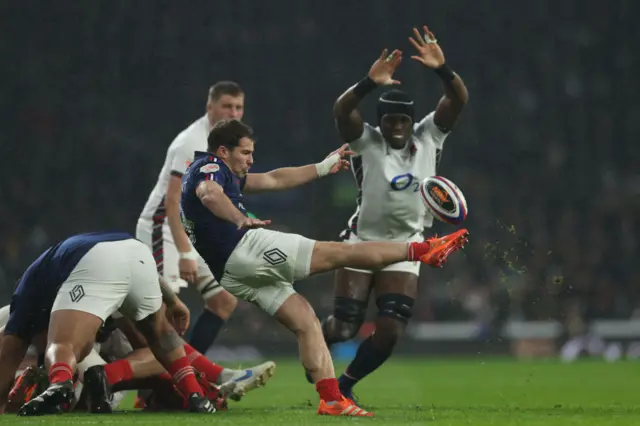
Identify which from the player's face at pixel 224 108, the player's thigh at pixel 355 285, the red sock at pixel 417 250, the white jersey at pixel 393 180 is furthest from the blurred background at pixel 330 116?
the red sock at pixel 417 250

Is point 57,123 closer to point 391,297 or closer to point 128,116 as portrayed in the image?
point 128,116

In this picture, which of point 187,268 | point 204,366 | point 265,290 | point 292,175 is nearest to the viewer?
point 265,290

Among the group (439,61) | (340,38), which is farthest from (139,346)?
(340,38)

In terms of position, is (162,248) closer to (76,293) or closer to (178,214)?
(178,214)

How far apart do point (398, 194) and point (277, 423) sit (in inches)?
119

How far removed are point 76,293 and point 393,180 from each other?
2937 mm

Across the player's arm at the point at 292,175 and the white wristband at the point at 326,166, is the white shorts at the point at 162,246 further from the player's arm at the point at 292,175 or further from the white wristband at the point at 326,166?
the white wristband at the point at 326,166

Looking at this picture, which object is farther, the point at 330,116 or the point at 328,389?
the point at 330,116

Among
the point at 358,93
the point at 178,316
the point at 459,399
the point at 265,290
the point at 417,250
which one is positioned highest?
the point at 358,93

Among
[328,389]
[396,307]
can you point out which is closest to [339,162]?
[396,307]

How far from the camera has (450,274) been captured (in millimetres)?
21250

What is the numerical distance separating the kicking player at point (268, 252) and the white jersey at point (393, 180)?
192 centimetres

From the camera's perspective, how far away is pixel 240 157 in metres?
7.29

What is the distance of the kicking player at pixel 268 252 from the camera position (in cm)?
684
